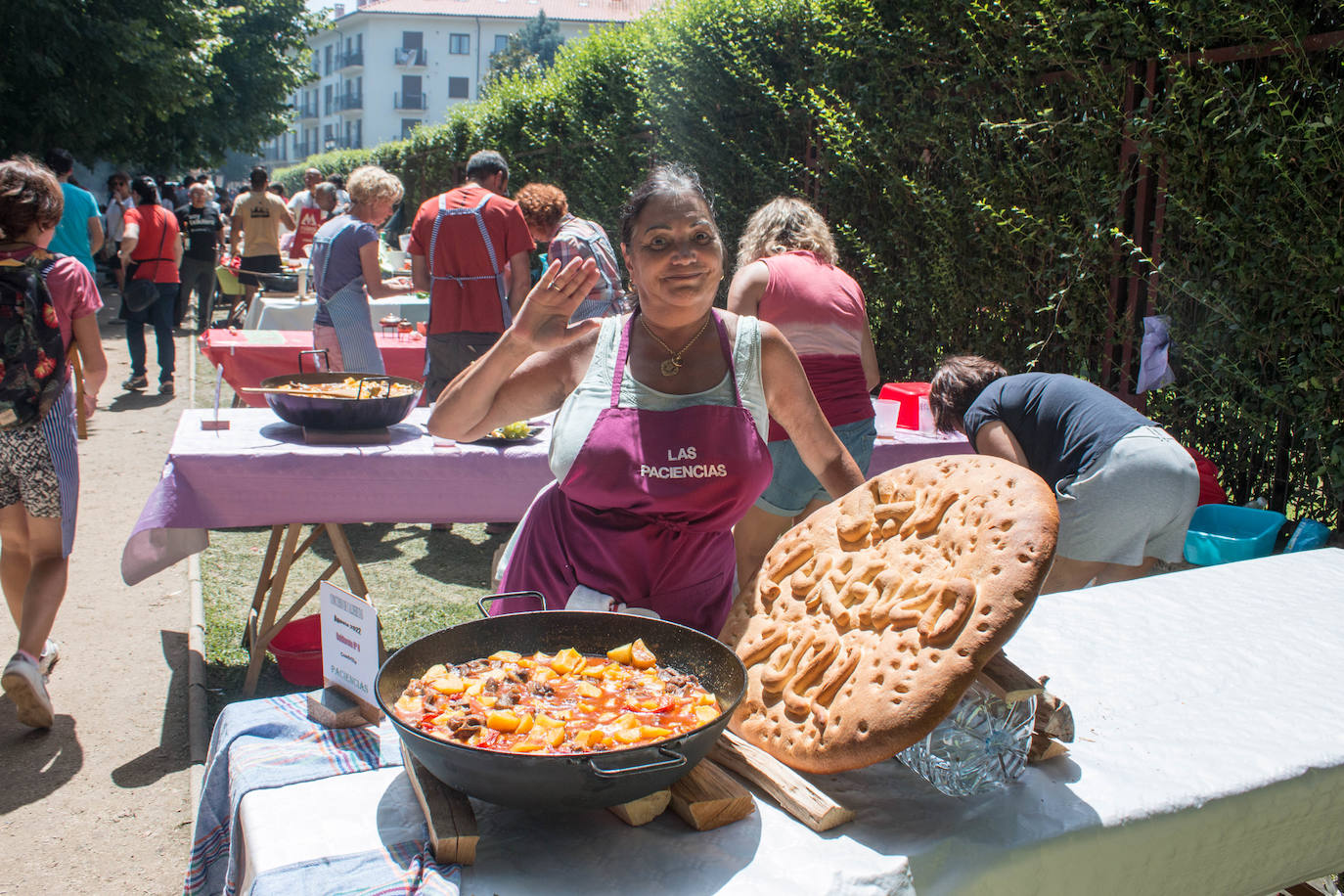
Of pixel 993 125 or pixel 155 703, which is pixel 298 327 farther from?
pixel 993 125

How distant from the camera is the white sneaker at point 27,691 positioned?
11.6 ft

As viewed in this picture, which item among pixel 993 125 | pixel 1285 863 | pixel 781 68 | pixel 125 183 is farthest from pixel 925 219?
pixel 125 183

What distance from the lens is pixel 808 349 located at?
→ 4.08m

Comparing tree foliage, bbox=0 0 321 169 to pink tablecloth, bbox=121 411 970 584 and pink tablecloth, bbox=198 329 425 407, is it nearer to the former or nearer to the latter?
pink tablecloth, bbox=198 329 425 407

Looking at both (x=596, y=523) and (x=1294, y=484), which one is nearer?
(x=596, y=523)

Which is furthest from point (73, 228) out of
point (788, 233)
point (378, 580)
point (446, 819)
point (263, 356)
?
point (446, 819)

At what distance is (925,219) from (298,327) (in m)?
5.60

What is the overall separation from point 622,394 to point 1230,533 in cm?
325

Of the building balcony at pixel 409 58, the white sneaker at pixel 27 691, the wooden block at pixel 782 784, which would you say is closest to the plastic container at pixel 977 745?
the wooden block at pixel 782 784

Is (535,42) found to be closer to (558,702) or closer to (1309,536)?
(1309,536)

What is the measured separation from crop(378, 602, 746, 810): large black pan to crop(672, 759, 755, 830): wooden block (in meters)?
0.06

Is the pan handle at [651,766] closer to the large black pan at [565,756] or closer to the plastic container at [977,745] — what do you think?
the large black pan at [565,756]

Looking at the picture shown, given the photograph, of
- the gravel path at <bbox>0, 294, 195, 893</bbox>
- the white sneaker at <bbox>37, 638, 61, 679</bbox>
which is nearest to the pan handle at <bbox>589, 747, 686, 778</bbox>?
the gravel path at <bbox>0, 294, 195, 893</bbox>

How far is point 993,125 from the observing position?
5312 millimetres
